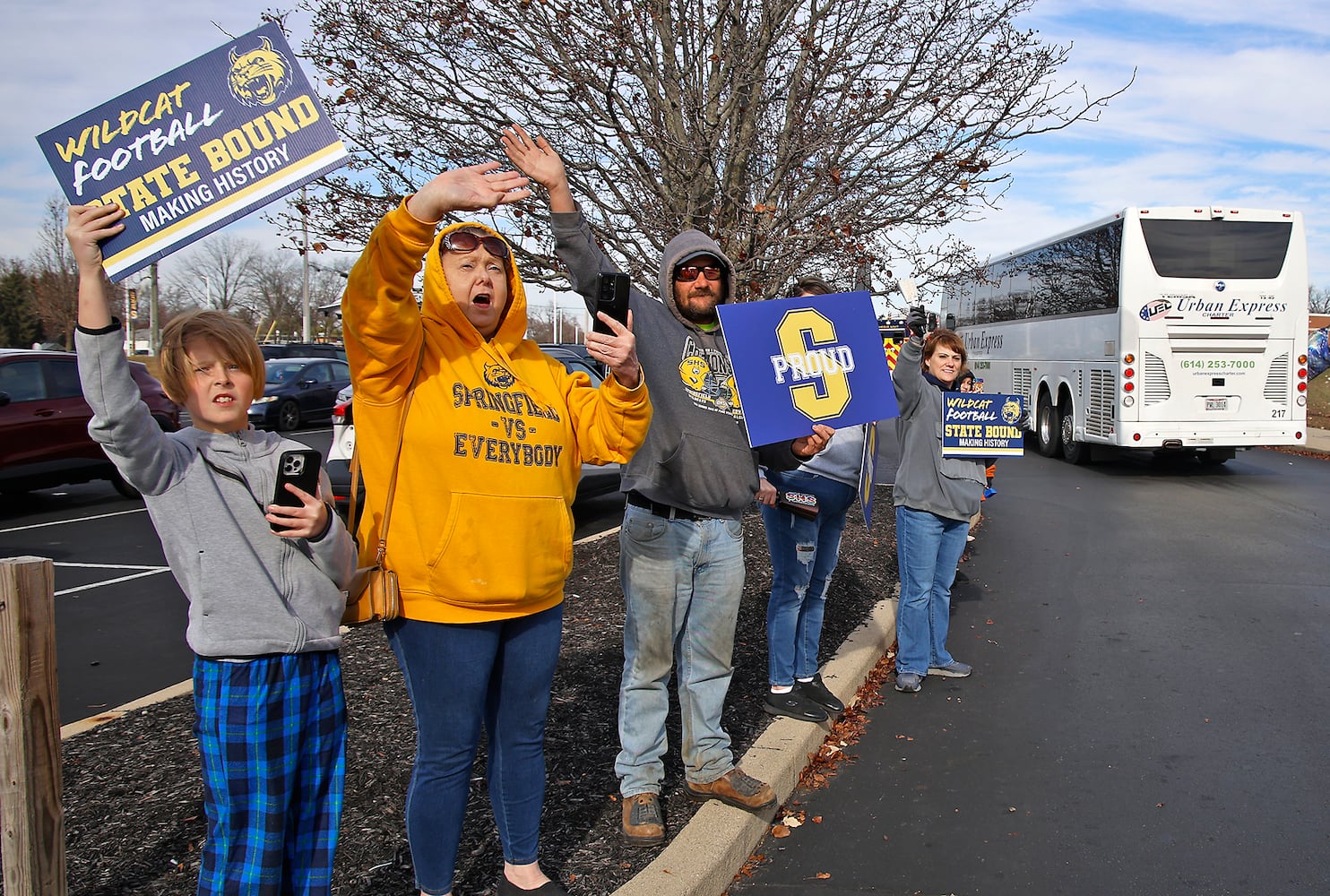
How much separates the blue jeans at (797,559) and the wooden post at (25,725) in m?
3.12

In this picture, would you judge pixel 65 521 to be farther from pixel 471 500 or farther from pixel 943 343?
pixel 471 500

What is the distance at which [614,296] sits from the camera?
9.38 feet

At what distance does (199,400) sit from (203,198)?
0.51 meters

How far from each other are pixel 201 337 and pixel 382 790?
1921 millimetres

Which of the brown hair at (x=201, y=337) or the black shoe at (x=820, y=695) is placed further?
the black shoe at (x=820, y=695)

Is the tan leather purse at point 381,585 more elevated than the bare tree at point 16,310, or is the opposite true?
the bare tree at point 16,310

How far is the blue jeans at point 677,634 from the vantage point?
3588 millimetres

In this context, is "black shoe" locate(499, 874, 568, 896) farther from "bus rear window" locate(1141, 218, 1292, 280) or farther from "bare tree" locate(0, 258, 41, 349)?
"bare tree" locate(0, 258, 41, 349)

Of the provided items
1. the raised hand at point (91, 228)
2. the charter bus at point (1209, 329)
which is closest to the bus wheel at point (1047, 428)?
the charter bus at point (1209, 329)

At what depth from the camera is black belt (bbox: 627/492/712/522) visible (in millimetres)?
3582

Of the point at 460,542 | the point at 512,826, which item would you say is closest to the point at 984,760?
the point at 512,826

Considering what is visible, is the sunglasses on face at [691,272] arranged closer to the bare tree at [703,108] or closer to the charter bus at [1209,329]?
the bare tree at [703,108]

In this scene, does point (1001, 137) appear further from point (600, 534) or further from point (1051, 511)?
point (1051, 511)

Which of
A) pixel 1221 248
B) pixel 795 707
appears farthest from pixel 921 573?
pixel 1221 248
